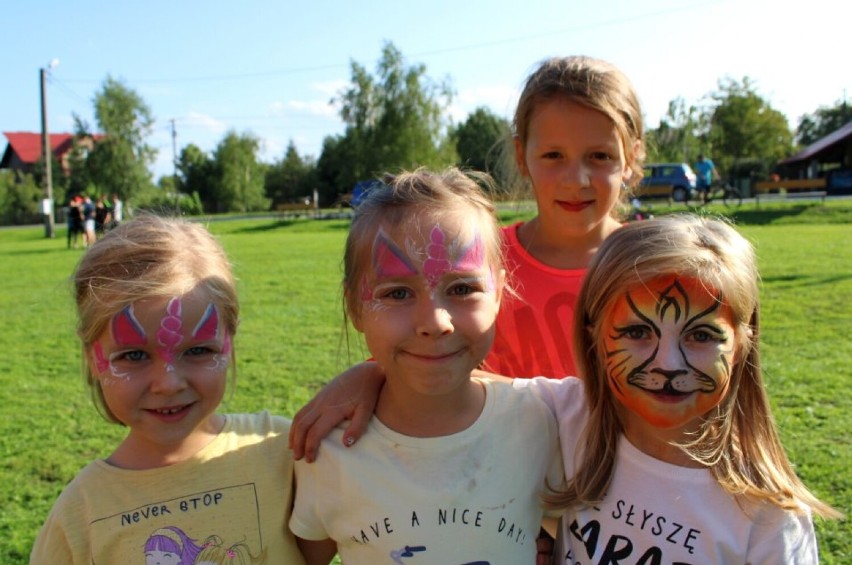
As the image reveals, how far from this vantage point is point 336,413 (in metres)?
1.92

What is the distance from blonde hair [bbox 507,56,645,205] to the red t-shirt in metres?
0.49

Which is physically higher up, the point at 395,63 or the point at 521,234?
the point at 395,63

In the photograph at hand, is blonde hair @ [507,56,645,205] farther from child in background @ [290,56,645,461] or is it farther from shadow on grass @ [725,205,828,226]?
shadow on grass @ [725,205,828,226]

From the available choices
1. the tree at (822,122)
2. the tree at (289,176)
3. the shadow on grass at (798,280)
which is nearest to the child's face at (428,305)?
the shadow on grass at (798,280)

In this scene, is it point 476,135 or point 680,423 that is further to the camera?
point 476,135

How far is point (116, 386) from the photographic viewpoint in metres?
1.89

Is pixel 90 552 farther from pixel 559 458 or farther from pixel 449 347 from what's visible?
pixel 559 458

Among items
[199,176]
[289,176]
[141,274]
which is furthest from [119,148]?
[141,274]

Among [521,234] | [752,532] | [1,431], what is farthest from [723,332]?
[1,431]

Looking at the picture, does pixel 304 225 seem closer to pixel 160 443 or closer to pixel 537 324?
pixel 537 324

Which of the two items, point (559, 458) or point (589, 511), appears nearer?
point (589, 511)

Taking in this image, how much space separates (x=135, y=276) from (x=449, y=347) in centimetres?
90

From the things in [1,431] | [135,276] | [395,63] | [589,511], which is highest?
[395,63]

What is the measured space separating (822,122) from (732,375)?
254 feet
